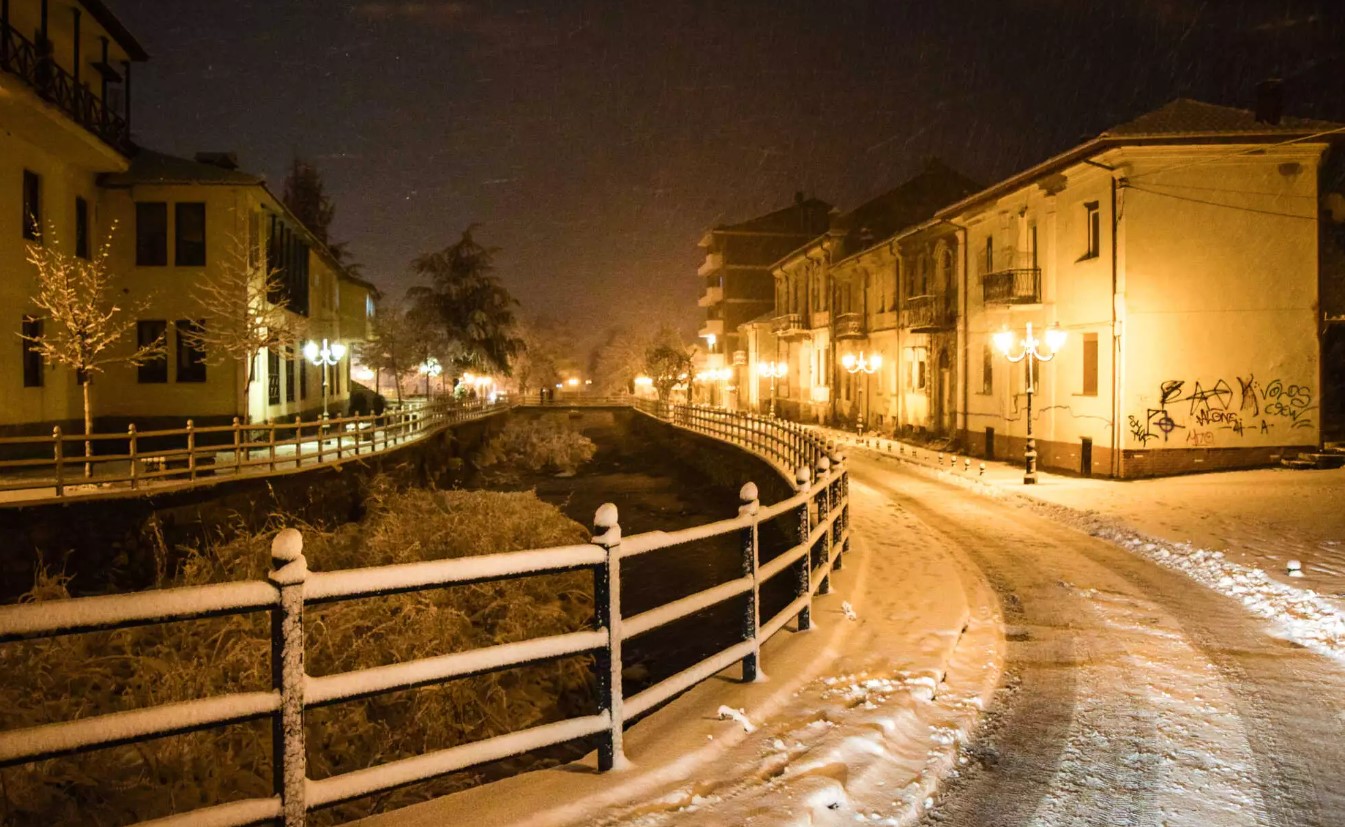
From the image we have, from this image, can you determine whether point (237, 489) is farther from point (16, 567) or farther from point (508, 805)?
point (508, 805)

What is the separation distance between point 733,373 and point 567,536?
53.7m

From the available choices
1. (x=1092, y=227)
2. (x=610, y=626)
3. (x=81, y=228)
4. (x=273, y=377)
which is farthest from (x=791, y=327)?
(x=610, y=626)

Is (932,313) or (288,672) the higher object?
(932,313)

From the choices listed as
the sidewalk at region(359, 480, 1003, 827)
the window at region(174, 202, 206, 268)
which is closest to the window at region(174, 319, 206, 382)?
the window at region(174, 202, 206, 268)

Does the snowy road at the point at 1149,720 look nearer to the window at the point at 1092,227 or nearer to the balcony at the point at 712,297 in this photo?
the window at the point at 1092,227

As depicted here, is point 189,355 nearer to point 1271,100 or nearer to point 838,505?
point 838,505

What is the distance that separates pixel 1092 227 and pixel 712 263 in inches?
2030

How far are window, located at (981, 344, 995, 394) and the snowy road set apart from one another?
745 inches

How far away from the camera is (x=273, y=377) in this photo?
3139cm

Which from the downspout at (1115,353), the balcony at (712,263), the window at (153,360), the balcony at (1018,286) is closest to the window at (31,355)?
the window at (153,360)

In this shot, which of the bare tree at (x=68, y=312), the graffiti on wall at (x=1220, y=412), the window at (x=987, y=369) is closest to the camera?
the bare tree at (x=68, y=312)

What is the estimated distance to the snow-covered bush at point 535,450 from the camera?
4356 centimetres

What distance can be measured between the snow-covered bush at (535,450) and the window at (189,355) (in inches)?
700

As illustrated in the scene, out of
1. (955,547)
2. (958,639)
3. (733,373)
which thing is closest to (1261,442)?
(955,547)
